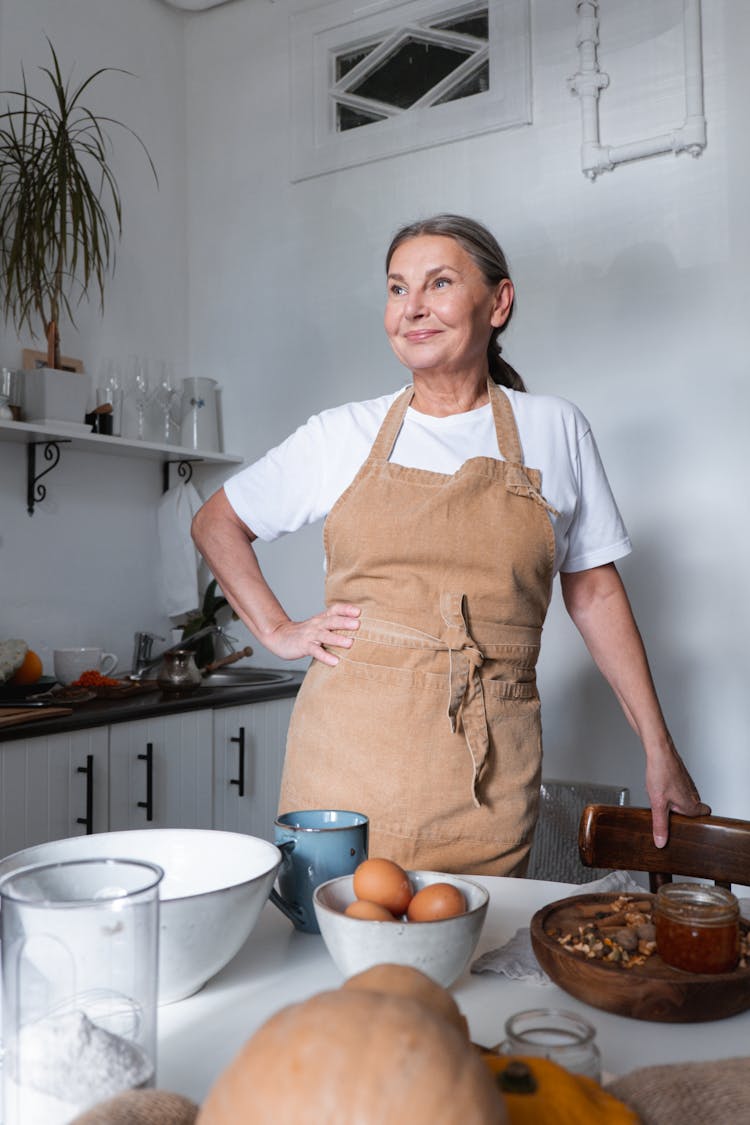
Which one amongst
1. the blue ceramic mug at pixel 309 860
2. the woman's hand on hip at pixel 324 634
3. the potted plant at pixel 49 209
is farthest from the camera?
the potted plant at pixel 49 209

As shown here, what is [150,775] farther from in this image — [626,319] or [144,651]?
[626,319]

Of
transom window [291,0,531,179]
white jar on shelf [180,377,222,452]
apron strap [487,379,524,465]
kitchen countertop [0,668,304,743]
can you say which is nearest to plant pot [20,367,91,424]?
white jar on shelf [180,377,222,452]

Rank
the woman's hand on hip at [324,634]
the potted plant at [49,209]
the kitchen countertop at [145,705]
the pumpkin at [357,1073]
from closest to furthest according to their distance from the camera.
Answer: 1. the pumpkin at [357,1073]
2. the woman's hand on hip at [324,634]
3. the kitchen countertop at [145,705]
4. the potted plant at [49,209]

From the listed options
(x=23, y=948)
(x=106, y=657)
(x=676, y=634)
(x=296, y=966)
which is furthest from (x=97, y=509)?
(x=23, y=948)

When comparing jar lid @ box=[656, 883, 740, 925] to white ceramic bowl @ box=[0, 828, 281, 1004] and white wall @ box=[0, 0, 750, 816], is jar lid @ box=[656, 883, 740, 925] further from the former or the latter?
white wall @ box=[0, 0, 750, 816]

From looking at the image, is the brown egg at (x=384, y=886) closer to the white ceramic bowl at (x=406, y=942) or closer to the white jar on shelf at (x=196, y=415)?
the white ceramic bowl at (x=406, y=942)

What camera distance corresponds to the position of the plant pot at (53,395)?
2.62m

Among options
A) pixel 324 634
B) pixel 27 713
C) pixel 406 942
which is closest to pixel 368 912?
pixel 406 942

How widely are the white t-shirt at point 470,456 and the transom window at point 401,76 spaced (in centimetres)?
154

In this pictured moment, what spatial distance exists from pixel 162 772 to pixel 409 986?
6.70 ft

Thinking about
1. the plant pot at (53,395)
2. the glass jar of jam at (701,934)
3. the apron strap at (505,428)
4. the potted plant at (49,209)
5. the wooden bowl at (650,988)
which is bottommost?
the wooden bowl at (650,988)

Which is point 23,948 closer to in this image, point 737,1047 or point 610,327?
point 737,1047

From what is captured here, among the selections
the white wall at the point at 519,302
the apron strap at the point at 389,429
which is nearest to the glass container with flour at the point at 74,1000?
the apron strap at the point at 389,429

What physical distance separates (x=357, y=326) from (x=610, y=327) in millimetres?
799
